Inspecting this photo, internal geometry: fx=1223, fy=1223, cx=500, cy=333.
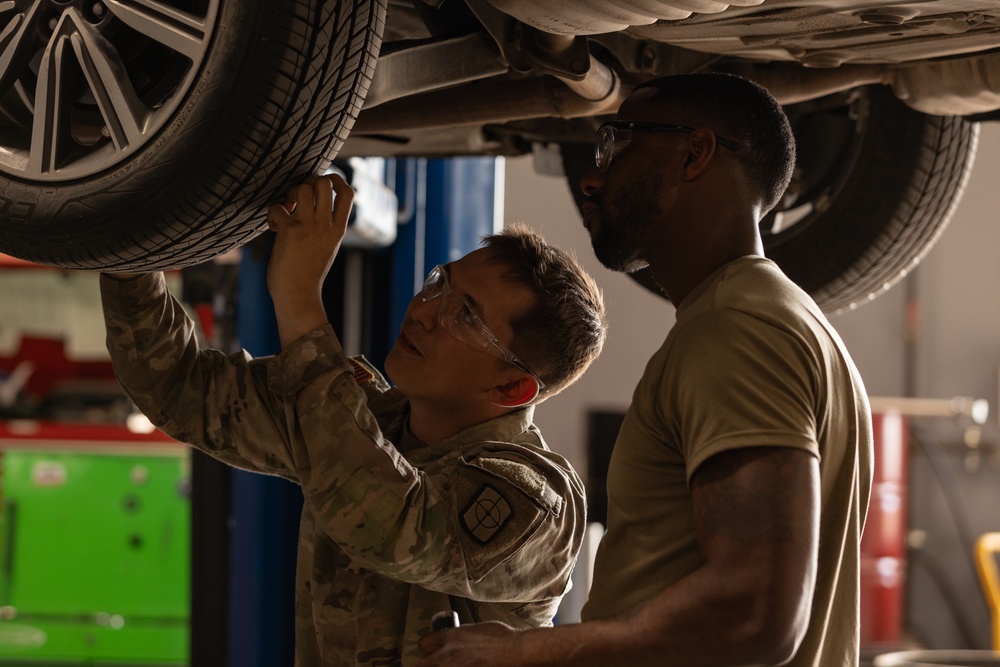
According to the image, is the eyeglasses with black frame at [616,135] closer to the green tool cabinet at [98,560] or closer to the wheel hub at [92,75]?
the wheel hub at [92,75]

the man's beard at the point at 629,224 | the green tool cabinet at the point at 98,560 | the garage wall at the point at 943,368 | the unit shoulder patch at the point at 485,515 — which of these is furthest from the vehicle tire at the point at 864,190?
the garage wall at the point at 943,368

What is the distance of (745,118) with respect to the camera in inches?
58.9

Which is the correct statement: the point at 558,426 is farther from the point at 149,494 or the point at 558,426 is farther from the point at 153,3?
the point at 153,3

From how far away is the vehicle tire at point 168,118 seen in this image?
1.41 metres

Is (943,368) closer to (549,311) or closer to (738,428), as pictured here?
(549,311)

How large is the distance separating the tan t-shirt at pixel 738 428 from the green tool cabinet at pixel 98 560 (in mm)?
4523

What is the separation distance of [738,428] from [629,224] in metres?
0.40

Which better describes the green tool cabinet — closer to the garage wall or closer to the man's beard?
the garage wall

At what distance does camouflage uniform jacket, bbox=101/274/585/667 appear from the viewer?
144 centimetres

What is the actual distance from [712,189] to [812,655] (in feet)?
1.78

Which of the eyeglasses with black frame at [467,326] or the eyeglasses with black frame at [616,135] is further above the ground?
the eyeglasses with black frame at [616,135]

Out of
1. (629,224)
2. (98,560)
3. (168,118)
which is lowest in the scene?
(98,560)

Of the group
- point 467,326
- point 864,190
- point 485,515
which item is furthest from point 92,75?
point 864,190

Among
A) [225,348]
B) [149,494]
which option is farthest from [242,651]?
[149,494]
